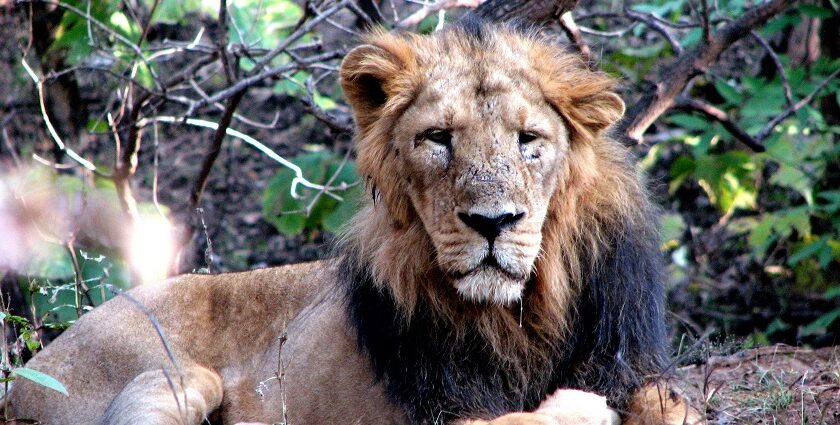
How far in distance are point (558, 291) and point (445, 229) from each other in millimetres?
486

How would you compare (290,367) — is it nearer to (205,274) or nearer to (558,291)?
(205,274)

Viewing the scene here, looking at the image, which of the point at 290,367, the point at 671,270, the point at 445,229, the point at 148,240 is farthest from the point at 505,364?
the point at 671,270

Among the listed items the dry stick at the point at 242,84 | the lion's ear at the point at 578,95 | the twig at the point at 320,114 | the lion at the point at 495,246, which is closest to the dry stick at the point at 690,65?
the twig at the point at 320,114

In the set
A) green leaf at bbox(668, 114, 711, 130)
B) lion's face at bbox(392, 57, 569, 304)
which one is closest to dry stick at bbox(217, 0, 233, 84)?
lion's face at bbox(392, 57, 569, 304)

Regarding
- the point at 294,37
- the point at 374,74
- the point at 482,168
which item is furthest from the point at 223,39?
the point at 482,168

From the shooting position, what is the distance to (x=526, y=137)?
320 centimetres

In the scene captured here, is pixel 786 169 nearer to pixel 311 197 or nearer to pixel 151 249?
pixel 311 197

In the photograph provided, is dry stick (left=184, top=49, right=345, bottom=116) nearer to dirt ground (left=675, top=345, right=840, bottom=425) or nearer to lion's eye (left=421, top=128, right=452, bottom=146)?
lion's eye (left=421, top=128, right=452, bottom=146)

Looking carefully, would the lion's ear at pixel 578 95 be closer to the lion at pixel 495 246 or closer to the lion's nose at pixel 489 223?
the lion at pixel 495 246

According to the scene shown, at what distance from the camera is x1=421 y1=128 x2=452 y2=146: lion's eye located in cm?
317

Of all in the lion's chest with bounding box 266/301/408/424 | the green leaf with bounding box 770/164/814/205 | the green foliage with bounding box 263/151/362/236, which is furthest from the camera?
the green leaf with bounding box 770/164/814/205

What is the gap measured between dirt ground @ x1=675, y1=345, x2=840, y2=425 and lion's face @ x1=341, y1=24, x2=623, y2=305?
2.41ft

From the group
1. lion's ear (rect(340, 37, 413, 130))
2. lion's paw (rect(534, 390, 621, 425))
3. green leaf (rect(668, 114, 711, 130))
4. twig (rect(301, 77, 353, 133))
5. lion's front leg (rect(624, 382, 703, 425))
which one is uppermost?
lion's ear (rect(340, 37, 413, 130))

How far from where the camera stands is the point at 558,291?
3303 millimetres
